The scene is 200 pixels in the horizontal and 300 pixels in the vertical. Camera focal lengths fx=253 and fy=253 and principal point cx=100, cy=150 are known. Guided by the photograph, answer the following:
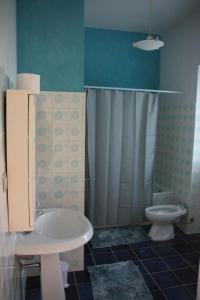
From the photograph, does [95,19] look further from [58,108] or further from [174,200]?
[174,200]

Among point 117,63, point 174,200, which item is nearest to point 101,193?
point 174,200

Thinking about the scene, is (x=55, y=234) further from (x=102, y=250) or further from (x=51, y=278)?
(x=102, y=250)

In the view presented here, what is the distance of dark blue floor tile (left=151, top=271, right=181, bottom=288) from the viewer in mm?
2240

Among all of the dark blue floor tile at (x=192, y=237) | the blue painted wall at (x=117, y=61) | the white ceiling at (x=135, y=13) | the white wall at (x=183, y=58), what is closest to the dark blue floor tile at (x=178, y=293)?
the dark blue floor tile at (x=192, y=237)

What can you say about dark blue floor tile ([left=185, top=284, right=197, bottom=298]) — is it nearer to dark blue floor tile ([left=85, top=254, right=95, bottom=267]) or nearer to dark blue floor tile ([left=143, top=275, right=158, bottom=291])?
dark blue floor tile ([left=143, top=275, right=158, bottom=291])

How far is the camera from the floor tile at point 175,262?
2498mm

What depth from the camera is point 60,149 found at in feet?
7.38

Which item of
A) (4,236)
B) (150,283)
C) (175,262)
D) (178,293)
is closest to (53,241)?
(4,236)

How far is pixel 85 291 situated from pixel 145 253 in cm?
84

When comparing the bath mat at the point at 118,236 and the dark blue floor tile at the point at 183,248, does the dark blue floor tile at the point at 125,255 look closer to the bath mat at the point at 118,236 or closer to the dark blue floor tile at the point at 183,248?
the bath mat at the point at 118,236

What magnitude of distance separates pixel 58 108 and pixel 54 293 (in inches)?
55.8

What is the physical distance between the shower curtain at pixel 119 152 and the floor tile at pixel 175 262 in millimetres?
748

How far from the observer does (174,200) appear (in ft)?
11.2

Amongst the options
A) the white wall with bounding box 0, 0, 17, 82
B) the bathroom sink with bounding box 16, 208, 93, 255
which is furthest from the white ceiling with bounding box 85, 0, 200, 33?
the bathroom sink with bounding box 16, 208, 93, 255
